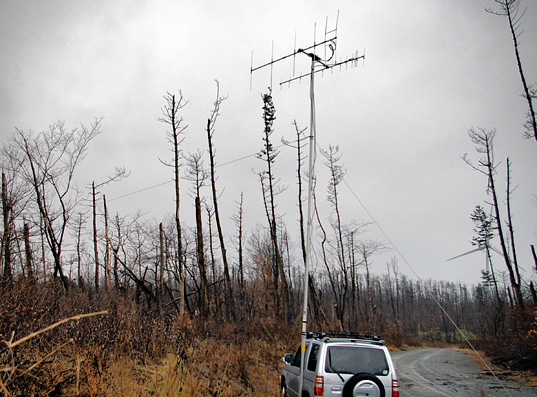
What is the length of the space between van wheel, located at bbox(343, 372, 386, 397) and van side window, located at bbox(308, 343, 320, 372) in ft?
2.84

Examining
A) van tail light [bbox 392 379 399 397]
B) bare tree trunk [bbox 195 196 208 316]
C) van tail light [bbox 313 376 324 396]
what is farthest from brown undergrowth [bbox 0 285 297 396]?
bare tree trunk [bbox 195 196 208 316]

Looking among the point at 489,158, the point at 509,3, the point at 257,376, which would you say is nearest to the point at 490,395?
the point at 257,376

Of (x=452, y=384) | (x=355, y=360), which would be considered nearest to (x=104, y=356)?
(x=355, y=360)

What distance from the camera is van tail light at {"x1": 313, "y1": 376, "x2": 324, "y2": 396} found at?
7.80 meters

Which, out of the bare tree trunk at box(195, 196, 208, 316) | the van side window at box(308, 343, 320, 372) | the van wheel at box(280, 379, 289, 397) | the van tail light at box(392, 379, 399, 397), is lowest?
the van wheel at box(280, 379, 289, 397)

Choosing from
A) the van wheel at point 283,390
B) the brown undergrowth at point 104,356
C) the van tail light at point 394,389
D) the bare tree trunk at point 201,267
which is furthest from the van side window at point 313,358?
the bare tree trunk at point 201,267

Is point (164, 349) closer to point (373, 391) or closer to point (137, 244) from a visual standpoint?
point (373, 391)

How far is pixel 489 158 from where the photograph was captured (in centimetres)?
2995

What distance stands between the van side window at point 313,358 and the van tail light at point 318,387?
0.33 metres

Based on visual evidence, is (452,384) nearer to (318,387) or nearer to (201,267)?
(318,387)

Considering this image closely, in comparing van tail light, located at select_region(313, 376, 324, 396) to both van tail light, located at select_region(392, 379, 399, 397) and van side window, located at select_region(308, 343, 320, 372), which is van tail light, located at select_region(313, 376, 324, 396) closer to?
van side window, located at select_region(308, 343, 320, 372)

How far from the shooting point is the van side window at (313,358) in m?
8.50

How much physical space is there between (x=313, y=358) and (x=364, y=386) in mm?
1498

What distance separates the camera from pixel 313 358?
29.0 ft
